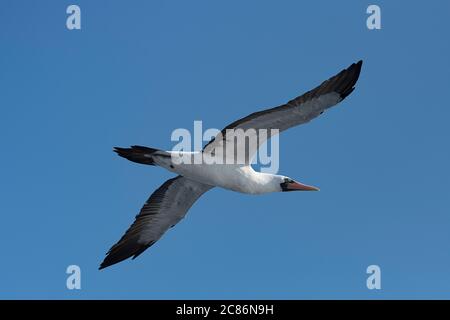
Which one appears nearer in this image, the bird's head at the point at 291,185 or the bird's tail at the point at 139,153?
the bird's tail at the point at 139,153

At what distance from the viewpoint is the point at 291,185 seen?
503 inches

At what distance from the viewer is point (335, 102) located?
10.9 m

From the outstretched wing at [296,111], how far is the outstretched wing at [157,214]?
6.33ft

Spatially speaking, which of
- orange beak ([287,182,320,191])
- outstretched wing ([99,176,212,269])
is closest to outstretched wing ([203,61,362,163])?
orange beak ([287,182,320,191])

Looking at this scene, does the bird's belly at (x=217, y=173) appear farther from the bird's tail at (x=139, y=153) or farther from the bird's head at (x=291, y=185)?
the bird's head at (x=291, y=185)

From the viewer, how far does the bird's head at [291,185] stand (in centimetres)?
1271

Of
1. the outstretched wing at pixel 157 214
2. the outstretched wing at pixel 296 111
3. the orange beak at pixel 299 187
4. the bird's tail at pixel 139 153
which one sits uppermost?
the outstretched wing at pixel 296 111

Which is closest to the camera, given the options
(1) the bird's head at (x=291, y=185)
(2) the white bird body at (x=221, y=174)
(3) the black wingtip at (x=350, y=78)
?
(3) the black wingtip at (x=350, y=78)

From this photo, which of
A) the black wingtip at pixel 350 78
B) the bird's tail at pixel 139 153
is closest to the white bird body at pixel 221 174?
the bird's tail at pixel 139 153

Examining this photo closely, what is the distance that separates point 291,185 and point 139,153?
10.5ft

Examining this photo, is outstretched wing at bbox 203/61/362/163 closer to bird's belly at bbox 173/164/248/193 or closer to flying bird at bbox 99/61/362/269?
flying bird at bbox 99/61/362/269

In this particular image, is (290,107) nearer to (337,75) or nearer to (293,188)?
(337,75)

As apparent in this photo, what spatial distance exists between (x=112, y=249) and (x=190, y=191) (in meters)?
2.09

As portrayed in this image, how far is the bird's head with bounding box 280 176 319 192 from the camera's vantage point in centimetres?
1271
